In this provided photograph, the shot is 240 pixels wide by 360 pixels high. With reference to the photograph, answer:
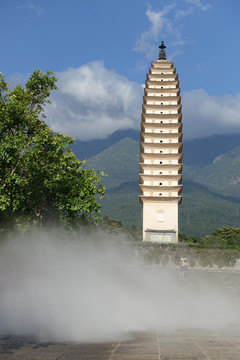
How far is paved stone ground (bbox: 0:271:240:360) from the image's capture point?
245 inches

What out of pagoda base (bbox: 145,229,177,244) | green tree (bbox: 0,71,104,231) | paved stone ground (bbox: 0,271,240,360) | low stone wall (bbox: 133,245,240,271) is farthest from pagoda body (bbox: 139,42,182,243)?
paved stone ground (bbox: 0,271,240,360)

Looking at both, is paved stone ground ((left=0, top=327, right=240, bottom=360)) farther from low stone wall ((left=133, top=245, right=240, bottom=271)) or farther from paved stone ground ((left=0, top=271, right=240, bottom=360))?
low stone wall ((left=133, top=245, right=240, bottom=271))

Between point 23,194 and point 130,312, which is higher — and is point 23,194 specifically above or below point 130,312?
above

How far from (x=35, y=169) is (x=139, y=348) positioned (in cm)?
884

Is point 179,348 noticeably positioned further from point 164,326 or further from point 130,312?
point 130,312

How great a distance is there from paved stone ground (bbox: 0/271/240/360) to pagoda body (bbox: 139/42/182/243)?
45.6 m

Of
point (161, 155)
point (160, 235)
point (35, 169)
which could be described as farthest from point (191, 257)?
point (35, 169)

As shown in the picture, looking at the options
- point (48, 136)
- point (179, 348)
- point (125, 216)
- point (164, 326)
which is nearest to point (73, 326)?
point (164, 326)

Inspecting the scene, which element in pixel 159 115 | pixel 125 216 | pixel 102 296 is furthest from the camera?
pixel 125 216

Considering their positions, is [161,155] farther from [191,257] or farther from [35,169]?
[35,169]

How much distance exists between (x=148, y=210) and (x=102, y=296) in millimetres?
42325

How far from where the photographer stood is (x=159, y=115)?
6200cm

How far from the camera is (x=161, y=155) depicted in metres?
58.8

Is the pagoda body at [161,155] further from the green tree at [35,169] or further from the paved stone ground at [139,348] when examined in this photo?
the paved stone ground at [139,348]
